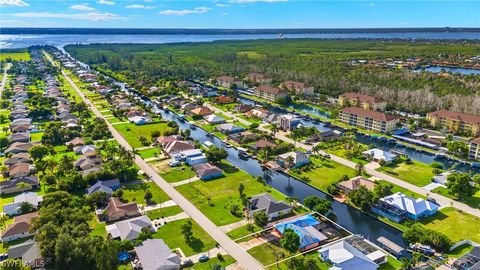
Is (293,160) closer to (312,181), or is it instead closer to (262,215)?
(312,181)

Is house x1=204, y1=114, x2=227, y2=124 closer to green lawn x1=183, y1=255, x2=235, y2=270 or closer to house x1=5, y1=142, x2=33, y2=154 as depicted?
house x1=5, y1=142, x2=33, y2=154

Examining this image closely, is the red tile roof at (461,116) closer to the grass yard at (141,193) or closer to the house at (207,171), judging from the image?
the house at (207,171)

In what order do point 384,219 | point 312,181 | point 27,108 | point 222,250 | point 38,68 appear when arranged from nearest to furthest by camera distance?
point 222,250 < point 384,219 < point 312,181 < point 27,108 < point 38,68

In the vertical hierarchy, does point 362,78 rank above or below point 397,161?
above

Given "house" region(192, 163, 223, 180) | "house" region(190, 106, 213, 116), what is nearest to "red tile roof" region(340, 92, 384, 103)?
"house" region(190, 106, 213, 116)

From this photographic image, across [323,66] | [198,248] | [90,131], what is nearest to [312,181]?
[198,248]

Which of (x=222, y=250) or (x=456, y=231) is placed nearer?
(x=222, y=250)
